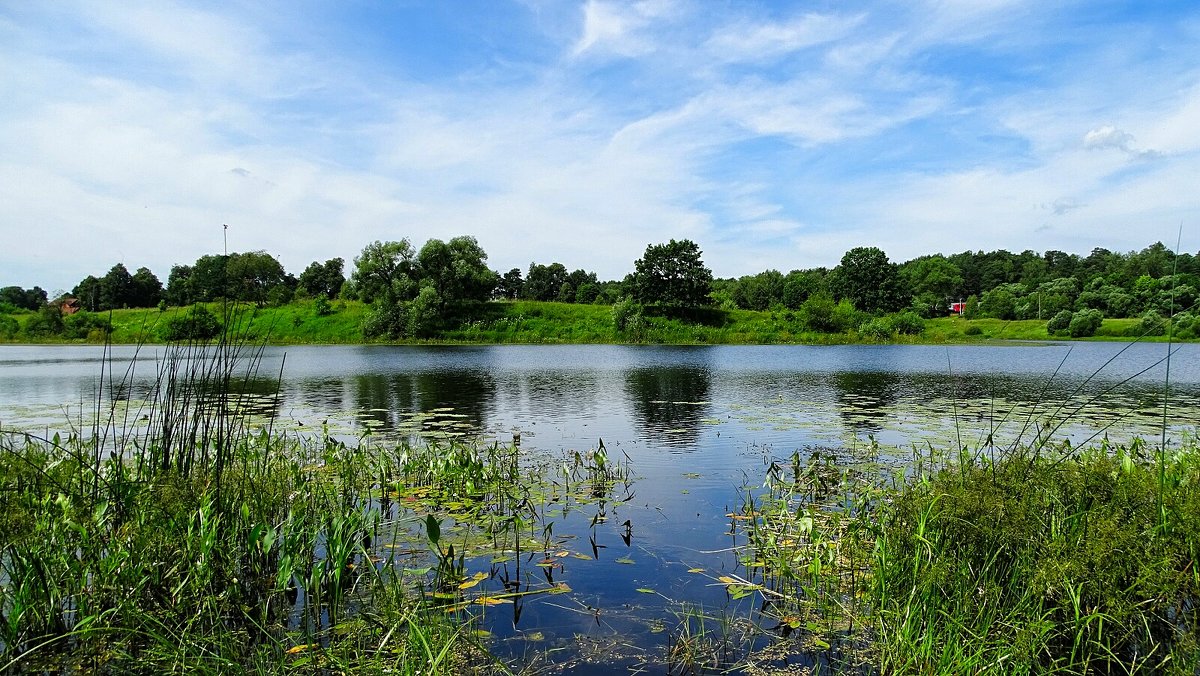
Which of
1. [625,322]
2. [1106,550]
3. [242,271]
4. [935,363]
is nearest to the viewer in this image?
[1106,550]

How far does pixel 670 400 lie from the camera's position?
26.5 meters

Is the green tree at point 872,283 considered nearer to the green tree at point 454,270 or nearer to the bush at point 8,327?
the green tree at point 454,270

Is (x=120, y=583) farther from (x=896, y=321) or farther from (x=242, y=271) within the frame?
(x=896, y=321)

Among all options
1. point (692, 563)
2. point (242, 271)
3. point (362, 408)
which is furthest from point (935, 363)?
point (242, 271)

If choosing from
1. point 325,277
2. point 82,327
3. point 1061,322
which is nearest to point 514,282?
point 325,277

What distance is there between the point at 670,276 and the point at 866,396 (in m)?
61.1

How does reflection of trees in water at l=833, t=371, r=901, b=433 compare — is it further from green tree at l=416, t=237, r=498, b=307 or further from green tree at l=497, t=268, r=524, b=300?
green tree at l=497, t=268, r=524, b=300

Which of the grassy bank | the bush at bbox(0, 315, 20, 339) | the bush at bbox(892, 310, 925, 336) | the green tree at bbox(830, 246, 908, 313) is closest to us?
the bush at bbox(0, 315, 20, 339)

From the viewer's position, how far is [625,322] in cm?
8550

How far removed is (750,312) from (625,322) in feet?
69.2

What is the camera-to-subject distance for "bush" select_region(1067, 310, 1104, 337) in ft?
292

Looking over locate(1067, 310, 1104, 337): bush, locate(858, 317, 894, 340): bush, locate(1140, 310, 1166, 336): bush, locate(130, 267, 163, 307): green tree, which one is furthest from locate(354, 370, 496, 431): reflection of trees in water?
locate(1067, 310, 1104, 337): bush

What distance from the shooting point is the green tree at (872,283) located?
4136 inches

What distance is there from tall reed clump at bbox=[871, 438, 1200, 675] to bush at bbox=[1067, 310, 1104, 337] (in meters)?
103
